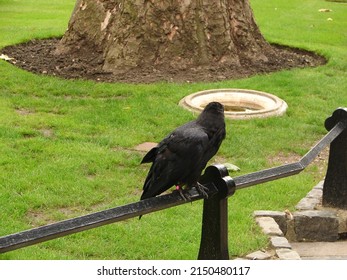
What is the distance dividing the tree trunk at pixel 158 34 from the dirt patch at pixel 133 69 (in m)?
0.13

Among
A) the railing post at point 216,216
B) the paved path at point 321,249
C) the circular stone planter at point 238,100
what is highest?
the railing post at point 216,216

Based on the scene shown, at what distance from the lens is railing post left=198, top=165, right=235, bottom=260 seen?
154 inches

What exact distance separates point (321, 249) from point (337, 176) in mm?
764

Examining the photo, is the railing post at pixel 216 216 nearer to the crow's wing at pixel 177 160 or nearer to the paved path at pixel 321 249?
the crow's wing at pixel 177 160

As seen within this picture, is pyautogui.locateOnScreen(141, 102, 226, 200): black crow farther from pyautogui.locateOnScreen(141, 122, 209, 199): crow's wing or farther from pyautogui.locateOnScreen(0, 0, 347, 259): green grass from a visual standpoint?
pyautogui.locateOnScreen(0, 0, 347, 259): green grass

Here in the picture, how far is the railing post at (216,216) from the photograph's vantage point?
3.91 meters

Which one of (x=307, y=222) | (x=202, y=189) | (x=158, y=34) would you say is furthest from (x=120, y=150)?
(x=202, y=189)

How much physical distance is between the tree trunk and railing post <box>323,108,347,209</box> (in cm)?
533

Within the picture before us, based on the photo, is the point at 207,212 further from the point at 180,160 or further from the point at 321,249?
the point at 321,249

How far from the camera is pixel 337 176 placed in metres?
6.65

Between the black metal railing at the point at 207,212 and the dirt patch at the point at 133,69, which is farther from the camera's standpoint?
the dirt patch at the point at 133,69

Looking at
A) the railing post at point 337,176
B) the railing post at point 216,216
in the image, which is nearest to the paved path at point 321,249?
the railing post at point 337,176

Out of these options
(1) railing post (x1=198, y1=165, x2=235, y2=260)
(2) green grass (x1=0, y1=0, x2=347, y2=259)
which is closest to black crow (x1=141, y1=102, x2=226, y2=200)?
(1) railing post (x1=198, y1=165, x2=235, y2=260)

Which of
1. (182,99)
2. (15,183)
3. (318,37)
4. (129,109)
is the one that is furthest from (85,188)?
(318,37)
